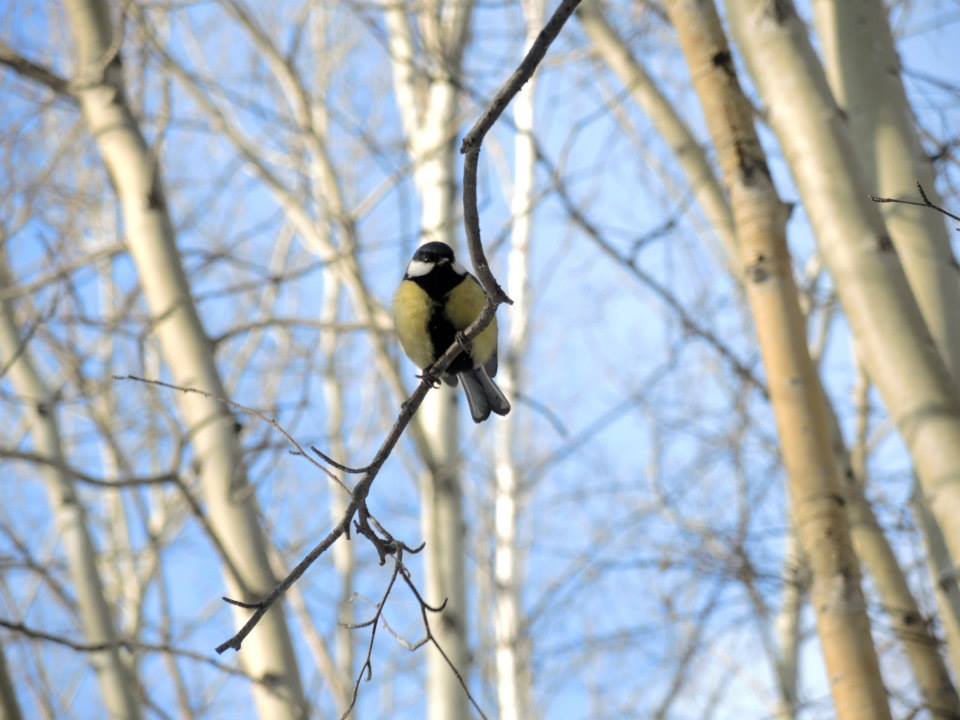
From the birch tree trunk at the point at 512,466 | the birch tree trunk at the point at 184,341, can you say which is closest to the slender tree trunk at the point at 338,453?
the birch tree trunk at the point at 512,466

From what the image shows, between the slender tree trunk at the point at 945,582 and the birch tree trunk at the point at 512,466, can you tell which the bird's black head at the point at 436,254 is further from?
the birch tree trunk at the point at 512,466

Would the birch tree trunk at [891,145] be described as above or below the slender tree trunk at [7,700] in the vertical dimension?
above

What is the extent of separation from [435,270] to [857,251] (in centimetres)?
121

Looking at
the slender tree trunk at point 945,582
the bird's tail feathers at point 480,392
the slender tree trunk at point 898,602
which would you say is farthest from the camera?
the bird's tail feathers at point 480,392

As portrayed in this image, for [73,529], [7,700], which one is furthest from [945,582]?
[73,529]

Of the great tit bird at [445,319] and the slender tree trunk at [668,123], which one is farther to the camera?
the slender tree trunk at [668,123]

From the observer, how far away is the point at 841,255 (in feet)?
7.22

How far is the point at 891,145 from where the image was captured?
7.64ft

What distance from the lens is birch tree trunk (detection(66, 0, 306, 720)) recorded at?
2.84m

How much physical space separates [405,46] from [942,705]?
164 inches

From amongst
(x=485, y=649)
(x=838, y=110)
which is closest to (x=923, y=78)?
(x=838, y=110)

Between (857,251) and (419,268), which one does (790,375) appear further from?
(419,268)

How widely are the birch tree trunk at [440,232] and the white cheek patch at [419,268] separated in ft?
3.60

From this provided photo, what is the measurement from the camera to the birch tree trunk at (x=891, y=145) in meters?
2.23
